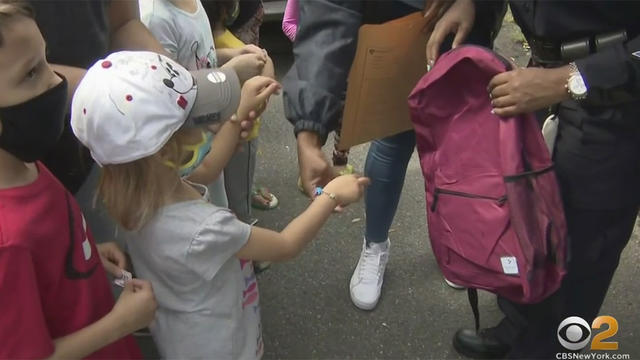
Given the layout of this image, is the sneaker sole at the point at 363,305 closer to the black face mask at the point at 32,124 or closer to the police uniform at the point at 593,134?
the police uniform at the point at 593,134

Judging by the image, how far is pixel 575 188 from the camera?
1643 millimetres

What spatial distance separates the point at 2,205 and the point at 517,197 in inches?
46.4

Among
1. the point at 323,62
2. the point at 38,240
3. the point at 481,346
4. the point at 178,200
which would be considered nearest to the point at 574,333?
the point at 481,346

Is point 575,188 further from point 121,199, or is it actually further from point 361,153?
point 361,153

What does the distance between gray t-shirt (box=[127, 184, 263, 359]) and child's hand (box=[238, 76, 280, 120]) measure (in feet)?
0.83

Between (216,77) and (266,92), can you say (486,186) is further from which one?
(216,77)

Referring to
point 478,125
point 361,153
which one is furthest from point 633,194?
point 361,153

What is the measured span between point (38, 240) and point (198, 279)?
0.40 meters

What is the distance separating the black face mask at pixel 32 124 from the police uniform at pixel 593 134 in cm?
113

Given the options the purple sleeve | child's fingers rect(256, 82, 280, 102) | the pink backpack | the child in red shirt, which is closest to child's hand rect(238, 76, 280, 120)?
child's fingers rect(256, 82, 280, 102)

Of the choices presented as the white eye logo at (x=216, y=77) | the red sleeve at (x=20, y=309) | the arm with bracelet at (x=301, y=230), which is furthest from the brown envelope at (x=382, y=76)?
the red sleeve at (x=20, y=309)

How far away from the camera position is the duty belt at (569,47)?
145 cm

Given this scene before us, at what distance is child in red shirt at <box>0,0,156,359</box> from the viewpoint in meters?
1.10

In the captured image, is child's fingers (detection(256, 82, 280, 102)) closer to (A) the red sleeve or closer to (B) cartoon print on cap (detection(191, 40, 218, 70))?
(B) cartoon print on cap (detection(191, 40, 218, 70))
